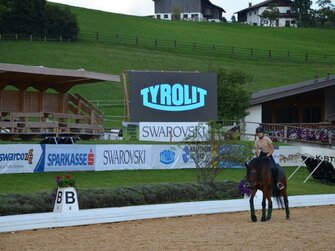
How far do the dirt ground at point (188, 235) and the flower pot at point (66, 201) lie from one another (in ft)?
2.72

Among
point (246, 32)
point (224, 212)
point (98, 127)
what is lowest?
point (224, 212)

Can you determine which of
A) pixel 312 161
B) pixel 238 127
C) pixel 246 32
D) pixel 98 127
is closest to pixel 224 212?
pixel 312 161

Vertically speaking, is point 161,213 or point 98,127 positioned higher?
point 98,127

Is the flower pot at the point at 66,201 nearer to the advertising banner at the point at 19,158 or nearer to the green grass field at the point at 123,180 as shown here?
the green grass field at the point at 123,180

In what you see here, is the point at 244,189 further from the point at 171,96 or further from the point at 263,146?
the point at 171,96

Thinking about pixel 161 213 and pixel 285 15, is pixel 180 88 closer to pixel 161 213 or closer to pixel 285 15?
pixel 161 213

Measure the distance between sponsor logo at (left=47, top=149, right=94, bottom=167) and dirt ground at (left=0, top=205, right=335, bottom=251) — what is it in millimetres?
10076

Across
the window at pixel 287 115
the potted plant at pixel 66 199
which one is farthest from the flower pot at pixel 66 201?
the window at pixel 287 115

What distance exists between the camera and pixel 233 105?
171 ft

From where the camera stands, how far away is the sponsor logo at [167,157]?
34812 mm

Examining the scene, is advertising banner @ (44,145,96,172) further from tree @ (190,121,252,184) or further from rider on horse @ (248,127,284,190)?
rider on horse @ (248,127,284,190)

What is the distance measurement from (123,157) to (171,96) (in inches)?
409

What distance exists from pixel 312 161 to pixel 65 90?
14468 mm

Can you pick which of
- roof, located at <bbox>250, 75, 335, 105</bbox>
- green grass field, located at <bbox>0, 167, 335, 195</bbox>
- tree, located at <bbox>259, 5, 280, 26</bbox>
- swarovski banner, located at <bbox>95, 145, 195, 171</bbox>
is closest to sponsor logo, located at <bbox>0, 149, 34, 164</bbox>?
green grass field, located at <bbox>0, 167, 335, 195</bbox>
